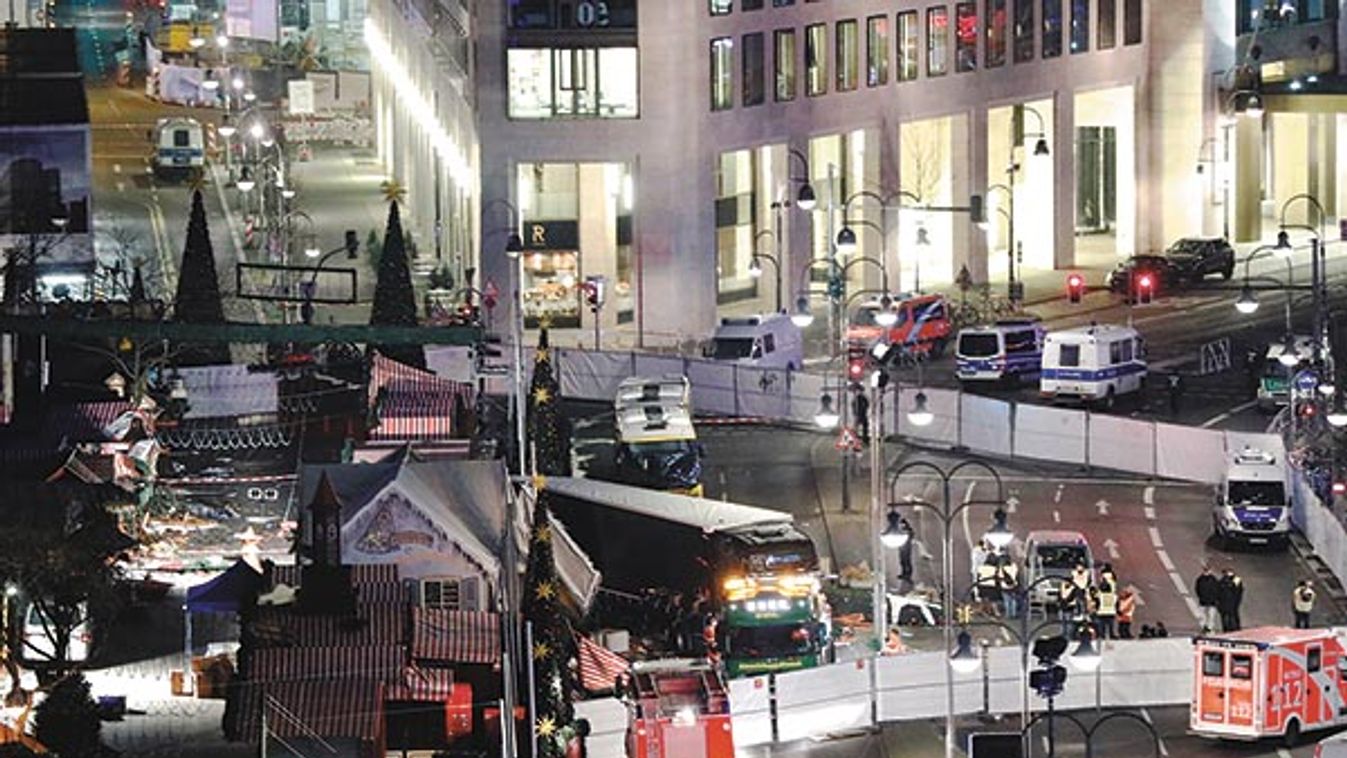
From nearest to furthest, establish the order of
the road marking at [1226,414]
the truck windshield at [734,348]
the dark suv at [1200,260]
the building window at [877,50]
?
the road marking at [1226,414] → the truck windshield at [734,348] → the dark suv at [1200,260] → the building window at [877,50]

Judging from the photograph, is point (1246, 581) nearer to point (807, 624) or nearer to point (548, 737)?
point (807, 624)

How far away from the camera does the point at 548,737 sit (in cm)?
A: 5619

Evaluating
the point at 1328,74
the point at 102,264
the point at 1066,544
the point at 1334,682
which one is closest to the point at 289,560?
the point at 1066,544

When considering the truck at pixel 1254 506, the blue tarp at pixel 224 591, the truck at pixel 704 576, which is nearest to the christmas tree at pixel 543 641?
the blue tarp at pixel 224 591

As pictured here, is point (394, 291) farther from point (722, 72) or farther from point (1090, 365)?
point (722, 72)

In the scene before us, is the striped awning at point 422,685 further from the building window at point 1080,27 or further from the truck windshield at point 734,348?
the building window at point 1080,27

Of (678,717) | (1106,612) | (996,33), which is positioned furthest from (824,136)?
(678,717)

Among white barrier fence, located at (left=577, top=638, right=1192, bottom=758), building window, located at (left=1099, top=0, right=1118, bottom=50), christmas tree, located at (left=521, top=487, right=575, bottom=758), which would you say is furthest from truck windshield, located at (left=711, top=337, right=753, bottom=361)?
christmas tree, located at (left=521, top=487, right=575, bottom=758)

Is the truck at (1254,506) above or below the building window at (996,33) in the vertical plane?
below

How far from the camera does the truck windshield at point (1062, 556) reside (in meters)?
72.4

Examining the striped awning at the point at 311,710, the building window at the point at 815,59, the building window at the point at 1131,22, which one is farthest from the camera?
the building window at the point at 1131,22

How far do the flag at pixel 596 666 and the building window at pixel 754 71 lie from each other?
2093 inches

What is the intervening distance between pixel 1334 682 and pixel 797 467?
2618cm

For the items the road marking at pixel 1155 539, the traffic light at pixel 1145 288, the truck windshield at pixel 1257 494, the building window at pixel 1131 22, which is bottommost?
the road marking at pixel 1155 539
